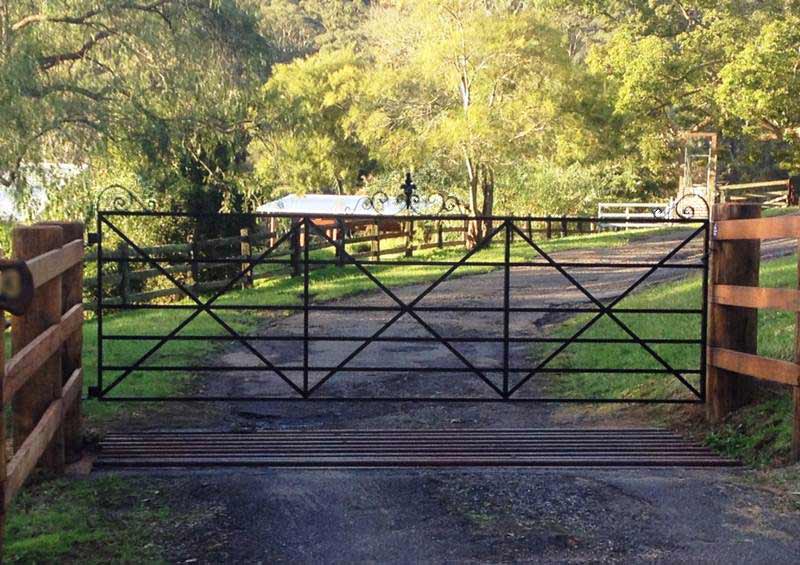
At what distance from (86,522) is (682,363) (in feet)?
23.2

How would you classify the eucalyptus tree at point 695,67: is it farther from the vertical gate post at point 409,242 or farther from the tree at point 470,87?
the vertical gate post at point 409,242

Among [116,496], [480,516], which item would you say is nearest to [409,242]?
[116,496]

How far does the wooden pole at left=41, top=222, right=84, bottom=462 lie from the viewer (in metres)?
7.60

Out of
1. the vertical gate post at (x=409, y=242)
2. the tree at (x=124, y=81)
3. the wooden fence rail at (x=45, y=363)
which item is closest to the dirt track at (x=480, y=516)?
the wooden fence rail at (x=45, y=363)

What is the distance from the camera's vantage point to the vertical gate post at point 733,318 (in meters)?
8.77

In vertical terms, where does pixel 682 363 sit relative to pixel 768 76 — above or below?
below

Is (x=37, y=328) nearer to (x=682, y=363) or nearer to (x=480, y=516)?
(x=480, y=516)

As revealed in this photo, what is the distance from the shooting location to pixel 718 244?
8.83m

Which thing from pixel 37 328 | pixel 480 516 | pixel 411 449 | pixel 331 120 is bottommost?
pixel 411 449

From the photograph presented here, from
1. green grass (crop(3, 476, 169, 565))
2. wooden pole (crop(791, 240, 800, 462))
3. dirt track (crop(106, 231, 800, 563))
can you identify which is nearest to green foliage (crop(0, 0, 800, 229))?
green grass (crop(3, 476, 169, 565))

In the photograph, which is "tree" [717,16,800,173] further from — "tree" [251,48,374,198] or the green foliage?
"tree" [251,48,374,198]

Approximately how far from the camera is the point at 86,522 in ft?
19.7

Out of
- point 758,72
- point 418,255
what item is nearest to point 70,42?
point 418,255

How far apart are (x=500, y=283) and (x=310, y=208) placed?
1987 cm
